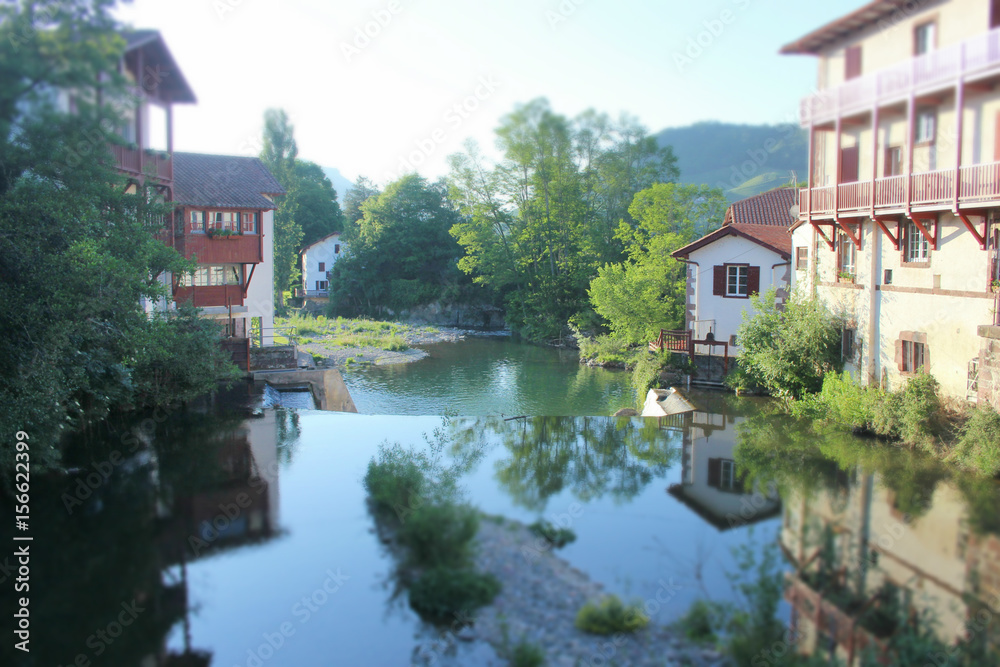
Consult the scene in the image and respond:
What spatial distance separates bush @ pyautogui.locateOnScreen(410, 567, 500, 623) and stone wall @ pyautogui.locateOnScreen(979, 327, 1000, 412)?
10743 millimetres

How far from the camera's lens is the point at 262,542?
11.0 metres

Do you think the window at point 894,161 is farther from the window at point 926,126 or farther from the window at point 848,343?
the window at point 848,343

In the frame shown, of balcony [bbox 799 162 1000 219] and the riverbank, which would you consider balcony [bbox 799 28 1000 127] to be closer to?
balcony [bbox 799 162 1000 219]

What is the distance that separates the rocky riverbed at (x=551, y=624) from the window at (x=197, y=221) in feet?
60.2

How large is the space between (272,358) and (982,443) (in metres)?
20.4

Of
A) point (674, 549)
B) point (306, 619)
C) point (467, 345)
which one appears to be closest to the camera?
point (306, 619)

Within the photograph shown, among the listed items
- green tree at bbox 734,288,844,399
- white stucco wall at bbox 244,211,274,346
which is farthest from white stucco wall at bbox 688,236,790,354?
white stucco wall at bbox 244,211,274,346

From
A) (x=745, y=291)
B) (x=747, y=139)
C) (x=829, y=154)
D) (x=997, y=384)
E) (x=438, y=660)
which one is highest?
(x=747, y=139)

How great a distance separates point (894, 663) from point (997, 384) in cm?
878

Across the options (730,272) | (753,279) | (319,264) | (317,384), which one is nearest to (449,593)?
(317,384)

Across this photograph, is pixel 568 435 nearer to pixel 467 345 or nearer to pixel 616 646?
pixel 616 646

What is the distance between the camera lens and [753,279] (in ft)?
92.1

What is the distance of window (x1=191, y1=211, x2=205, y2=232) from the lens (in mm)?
24636

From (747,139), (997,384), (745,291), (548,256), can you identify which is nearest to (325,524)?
(997,384)
